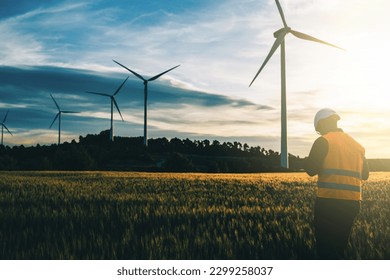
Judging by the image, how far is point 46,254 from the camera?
838 centimetres

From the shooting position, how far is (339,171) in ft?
24.9

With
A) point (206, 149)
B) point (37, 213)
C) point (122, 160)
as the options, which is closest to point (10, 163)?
point (122, 160)

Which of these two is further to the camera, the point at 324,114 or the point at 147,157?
the point at 147,157

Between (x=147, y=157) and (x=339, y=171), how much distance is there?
317 ft

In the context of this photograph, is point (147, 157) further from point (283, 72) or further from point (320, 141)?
point (320, 141)

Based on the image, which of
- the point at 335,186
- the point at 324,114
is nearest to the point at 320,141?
the point at 324,114

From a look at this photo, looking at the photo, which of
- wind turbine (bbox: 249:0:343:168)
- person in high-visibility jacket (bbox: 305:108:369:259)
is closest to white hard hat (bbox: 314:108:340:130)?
person in high-visibility jacket (bbox: 305:108:369:259)

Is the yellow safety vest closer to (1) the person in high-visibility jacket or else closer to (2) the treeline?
(1) the person in high-visibility jacket

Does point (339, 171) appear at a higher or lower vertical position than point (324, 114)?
lower

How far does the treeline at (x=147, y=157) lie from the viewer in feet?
298

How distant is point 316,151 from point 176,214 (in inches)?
254

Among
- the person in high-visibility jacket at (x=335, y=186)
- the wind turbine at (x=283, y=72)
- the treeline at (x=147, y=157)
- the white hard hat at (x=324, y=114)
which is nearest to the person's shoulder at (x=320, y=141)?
the person in high-visibility jacket at (x=335, y=186)
